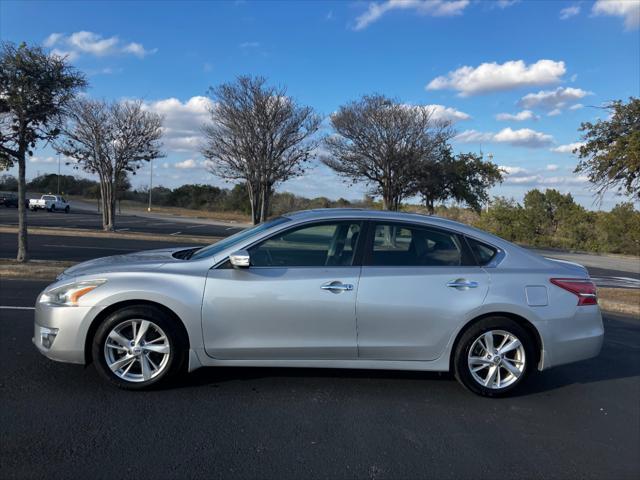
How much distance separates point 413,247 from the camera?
475 centimetres

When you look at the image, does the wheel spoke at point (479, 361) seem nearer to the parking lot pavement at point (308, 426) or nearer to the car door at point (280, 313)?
the parking lot pavement at point (308, 426)

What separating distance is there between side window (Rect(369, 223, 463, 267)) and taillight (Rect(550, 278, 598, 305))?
93 cm

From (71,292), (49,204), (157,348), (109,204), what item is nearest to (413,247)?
(157,348)

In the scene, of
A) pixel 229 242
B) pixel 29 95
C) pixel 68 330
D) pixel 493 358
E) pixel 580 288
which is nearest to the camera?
pixel 68 330

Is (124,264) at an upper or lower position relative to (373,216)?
lower

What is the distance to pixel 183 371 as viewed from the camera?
4.64 metres

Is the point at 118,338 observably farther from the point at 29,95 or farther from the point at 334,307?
the point at 29,95

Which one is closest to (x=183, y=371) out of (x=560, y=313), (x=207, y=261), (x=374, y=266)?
(x=207, y=261)

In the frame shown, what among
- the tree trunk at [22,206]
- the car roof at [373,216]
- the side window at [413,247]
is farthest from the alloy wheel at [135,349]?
the tree trunk at [22,206]

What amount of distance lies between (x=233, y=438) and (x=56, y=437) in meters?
1.19

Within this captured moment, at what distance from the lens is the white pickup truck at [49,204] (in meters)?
48.9

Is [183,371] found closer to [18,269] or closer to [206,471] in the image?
[206,471]

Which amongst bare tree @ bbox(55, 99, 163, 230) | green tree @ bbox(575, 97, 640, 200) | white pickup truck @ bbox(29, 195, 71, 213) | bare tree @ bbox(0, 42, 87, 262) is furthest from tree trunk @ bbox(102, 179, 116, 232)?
white pickup truck @ bbox(29, 195, 71, 213)

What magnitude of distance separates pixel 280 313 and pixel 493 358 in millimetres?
1919
